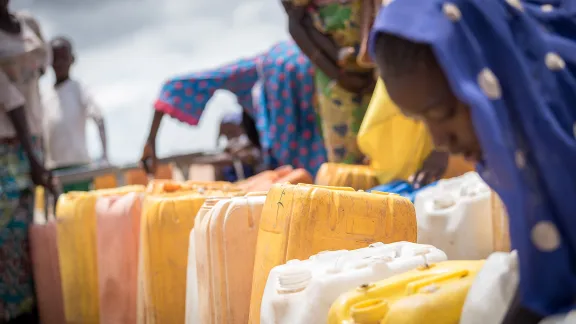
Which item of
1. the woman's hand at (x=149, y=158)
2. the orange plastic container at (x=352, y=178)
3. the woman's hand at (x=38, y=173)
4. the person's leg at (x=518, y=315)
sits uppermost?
the person's leg at (x=518, y=315)

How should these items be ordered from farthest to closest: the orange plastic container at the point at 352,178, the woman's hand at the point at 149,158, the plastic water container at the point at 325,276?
the woman's hand at the point at 149,158 < the orange plastic container at the point at 352,178 < the plastic water container at the point at 325,276

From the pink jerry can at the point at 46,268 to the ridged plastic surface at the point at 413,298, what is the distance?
8.39 ft

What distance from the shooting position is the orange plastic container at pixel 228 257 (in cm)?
180

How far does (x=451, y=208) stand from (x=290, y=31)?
1.76 m

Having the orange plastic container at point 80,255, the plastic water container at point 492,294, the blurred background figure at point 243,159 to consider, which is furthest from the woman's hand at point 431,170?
Result: the blurred background figure at point 243,159

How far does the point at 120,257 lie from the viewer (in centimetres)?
262

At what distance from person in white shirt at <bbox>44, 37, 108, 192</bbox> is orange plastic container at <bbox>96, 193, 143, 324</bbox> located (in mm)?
2841

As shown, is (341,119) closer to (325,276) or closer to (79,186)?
(325,276)

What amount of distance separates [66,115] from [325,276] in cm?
440

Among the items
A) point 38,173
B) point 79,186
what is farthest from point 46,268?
point 79,186

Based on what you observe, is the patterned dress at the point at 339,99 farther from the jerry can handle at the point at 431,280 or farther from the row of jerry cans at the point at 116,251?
the jerry can handle at the point at 431,280

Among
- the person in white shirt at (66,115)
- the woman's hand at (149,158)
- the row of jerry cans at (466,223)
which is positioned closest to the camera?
the row of jerry cans at (466,223)

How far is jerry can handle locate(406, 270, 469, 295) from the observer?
1.15 metres

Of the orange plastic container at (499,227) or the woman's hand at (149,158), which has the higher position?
the orange plastic container at (499,227)
